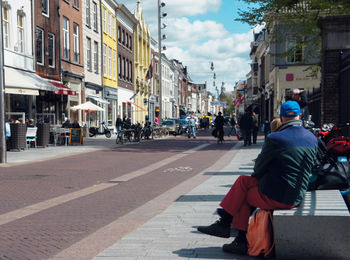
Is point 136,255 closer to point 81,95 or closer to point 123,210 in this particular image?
point 123,210

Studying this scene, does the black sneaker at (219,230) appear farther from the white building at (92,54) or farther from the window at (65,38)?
the white building at (92,54)

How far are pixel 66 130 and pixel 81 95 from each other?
31.7 feet

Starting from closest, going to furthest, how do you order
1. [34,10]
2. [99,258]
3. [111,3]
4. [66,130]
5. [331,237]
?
[331,237] → [99,258] → [66,130] → [34,10] → [111,3]

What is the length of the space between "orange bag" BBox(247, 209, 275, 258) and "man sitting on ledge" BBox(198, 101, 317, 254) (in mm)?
77

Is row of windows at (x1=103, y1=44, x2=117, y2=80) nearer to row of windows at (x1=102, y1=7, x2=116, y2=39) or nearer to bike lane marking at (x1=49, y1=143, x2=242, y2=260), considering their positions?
row of windows at (x1=102, y1=7, x2=116, y2=39)

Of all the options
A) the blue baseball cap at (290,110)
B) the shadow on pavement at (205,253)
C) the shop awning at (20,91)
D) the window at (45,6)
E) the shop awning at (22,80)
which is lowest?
the shadow on pavement at (205,253)

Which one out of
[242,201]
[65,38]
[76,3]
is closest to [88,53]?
[76,3]

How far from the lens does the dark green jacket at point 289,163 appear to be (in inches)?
167

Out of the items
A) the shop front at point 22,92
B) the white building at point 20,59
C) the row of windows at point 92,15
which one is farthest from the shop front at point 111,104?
the white building at point 20,59

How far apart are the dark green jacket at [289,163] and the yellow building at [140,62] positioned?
1777 inches

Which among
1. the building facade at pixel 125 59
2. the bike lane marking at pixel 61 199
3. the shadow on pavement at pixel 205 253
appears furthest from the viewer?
the building facade at pixel 125 59

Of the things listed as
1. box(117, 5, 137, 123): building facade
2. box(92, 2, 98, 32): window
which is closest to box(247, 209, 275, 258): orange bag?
box(92, 2, 98, 32): window

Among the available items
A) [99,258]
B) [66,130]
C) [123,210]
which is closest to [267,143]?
[99,258]

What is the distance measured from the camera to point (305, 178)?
4.30 meters
